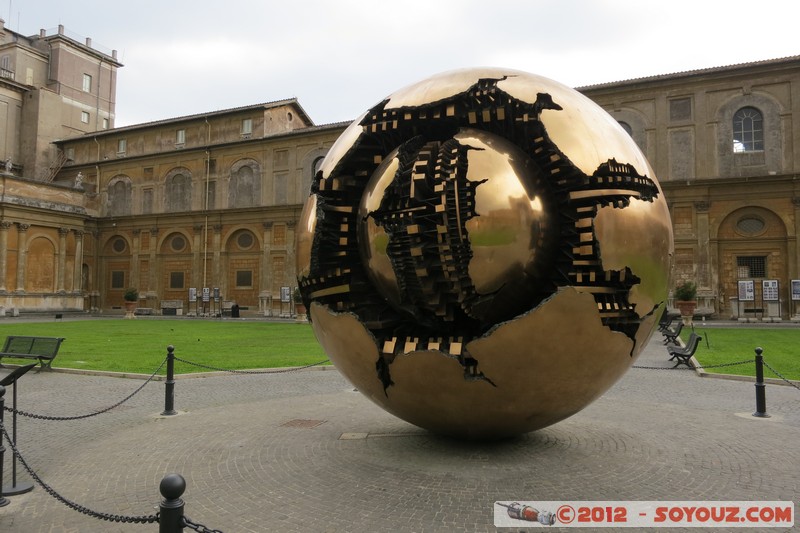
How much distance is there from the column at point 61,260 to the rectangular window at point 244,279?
14541mm

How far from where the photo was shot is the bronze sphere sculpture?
14.6 feet

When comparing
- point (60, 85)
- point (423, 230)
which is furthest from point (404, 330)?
point (60, 85)

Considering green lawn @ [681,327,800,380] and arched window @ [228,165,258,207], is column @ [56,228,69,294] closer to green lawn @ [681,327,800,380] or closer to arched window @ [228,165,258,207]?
arched window @ [228,165,258,207]

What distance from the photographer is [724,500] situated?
14.7 ft

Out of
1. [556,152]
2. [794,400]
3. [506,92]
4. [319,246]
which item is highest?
[506,92]

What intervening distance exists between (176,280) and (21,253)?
11177mm

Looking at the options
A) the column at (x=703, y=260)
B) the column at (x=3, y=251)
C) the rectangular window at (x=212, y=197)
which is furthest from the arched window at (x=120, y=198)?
the column at (x=703, y=260)

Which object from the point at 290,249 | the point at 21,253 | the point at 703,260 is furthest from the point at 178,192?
the point at 703,260

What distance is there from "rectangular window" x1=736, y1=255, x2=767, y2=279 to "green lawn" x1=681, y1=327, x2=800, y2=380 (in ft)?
35.2

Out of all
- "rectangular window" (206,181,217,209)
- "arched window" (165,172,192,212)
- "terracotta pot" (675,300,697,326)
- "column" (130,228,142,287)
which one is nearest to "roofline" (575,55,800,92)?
"terracotta pot" (675,300,697,326)

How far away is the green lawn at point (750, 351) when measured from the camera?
1205cm

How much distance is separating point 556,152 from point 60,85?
61.2 metres

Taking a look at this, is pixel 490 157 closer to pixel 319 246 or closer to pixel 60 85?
pixel 319 246

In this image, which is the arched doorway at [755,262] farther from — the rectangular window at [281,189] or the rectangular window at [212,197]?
the rectangular window at [212,197]
